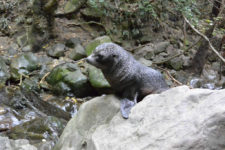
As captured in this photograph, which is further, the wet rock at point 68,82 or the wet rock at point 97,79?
the wet rock at point 68,82

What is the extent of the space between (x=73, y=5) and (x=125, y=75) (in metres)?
6.21

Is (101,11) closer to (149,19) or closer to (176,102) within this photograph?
(149,19)

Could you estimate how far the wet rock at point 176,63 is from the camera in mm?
7715

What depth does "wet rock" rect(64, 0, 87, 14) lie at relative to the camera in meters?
8.13

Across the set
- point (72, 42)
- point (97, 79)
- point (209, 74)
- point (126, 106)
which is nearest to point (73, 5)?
point (72, 42)

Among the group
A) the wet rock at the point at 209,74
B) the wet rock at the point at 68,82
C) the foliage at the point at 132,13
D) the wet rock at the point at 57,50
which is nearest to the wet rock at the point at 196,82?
the wet rock at the point at 209,74

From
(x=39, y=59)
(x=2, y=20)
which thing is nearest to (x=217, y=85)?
(x=39, y=59)

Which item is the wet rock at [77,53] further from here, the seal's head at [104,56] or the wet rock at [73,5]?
the seal's head at [104,56]

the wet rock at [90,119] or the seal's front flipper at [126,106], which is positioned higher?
the seal's front flipper at [126,106]

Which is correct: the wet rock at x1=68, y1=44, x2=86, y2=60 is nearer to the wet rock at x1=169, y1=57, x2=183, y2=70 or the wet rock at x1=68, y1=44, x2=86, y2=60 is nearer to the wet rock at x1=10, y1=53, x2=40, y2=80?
the wet rock at x1=10, y1=53, x2=40, y2=80

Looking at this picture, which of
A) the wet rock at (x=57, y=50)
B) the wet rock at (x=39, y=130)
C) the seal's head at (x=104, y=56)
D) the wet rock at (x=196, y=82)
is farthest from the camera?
the wet rock at (x=57, y=50)

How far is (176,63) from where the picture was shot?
25.5ft

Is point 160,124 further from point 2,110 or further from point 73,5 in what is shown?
point 73,5

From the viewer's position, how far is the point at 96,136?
2.56 meters
